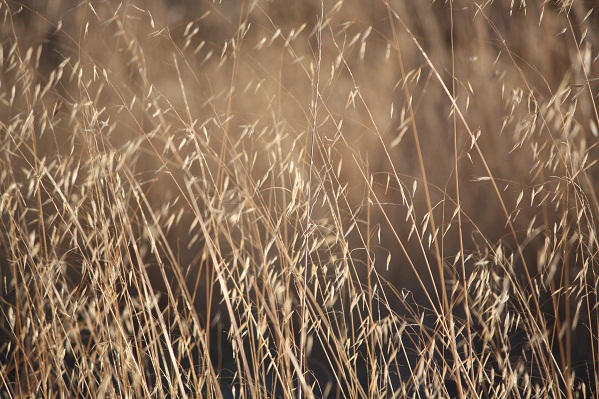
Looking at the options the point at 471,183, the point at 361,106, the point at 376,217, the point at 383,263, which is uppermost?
the point at 361,106

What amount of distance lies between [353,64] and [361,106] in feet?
0.37

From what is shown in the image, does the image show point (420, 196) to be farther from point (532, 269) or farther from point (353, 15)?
point (353, 15)

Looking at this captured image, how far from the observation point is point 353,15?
1.55 meters

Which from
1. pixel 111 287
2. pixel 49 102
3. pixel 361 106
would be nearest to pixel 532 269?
pixel 361 106

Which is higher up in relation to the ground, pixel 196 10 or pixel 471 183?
pixel 196 10

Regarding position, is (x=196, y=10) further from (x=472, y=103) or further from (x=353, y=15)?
(x=472, y=103)

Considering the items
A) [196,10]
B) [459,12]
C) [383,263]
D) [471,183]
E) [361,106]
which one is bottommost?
[383,263]

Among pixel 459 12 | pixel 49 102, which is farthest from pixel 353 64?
pixel 49 102

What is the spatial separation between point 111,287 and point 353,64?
34.3 inches

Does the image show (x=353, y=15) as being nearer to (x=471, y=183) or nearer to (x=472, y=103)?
(x=472, y=103)

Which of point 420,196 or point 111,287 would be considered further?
point 420,196

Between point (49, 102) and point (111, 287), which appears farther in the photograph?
point (49, 102)

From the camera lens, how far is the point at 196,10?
1.59m

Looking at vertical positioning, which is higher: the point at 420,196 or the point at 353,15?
the point at 353,15
